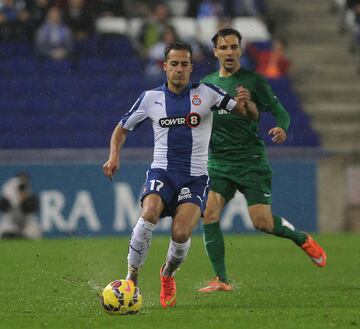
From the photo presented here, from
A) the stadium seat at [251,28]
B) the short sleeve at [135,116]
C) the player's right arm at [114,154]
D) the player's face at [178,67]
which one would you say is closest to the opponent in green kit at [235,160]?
the player's face at [178,67]

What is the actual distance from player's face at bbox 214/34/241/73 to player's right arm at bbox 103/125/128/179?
1546 mm

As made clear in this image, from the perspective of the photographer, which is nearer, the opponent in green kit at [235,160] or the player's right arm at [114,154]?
the player's right arm at [114,154]

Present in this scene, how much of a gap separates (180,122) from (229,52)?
4.72ft

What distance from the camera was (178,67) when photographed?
A: 8.53m

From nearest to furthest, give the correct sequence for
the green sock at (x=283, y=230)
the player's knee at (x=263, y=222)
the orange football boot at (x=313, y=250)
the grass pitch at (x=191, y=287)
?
1. the grass pitch at (x=191, y=287)
2. the player's knee at (x=263, y=222)
3. the green sock at (x=283, y=230)
4. the orange football boot at (x=313, y=250)

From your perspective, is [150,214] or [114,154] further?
[114,154]

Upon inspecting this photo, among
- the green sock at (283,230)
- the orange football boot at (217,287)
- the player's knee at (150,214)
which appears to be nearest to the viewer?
the player's knee at (150,214)

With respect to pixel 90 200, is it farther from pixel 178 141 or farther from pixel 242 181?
pixel 178 141

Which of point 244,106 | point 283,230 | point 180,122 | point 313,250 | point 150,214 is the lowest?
point 313,250

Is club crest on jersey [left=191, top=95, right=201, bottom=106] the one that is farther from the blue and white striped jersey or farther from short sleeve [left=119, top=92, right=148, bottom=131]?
short sleeve [left=119, top=92, right=148, bottom=131]

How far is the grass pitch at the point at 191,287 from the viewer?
7480 mm

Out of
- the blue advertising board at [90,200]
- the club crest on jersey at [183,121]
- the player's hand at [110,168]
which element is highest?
the club crest on jersey at [183,121]

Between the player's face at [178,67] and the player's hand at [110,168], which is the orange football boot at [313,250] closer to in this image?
the player's face at [178,67]

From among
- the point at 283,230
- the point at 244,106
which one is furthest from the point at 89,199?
the point at 244,106
